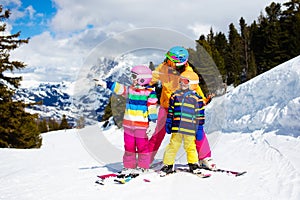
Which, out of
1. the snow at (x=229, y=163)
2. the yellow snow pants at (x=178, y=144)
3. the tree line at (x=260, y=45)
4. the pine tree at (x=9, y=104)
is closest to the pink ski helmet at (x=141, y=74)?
the yellow snow pants at (x=178, y=144)

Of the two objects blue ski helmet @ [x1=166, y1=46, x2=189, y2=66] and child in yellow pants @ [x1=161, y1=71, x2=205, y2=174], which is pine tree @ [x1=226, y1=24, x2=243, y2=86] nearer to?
blue ski helmet @ [x1=166, y1=46, x2=189, y2=66]

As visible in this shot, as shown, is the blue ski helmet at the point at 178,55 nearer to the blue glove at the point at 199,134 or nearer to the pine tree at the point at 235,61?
the blue glove at the point at 199,134

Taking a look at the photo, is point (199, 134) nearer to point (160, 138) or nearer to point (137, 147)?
point (160, 138)

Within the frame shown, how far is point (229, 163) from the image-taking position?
5816mm

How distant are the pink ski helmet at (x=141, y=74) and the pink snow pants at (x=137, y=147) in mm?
903

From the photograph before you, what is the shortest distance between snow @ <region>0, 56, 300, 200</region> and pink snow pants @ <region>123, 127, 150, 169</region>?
1.03ft

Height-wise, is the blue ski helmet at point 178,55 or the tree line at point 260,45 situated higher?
the tree line at point 260,45

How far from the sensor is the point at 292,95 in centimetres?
779

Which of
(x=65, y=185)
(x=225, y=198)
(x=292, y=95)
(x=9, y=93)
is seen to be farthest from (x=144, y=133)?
(x=9, y=93)

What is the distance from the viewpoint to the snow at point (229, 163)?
4.12 m

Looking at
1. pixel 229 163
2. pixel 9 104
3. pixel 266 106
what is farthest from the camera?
pixel 9 104

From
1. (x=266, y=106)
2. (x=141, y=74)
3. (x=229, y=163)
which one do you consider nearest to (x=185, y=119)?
(x=141, y=74)

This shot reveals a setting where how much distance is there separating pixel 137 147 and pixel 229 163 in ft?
6.40

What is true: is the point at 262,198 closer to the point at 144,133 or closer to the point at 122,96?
the point at 144,133
